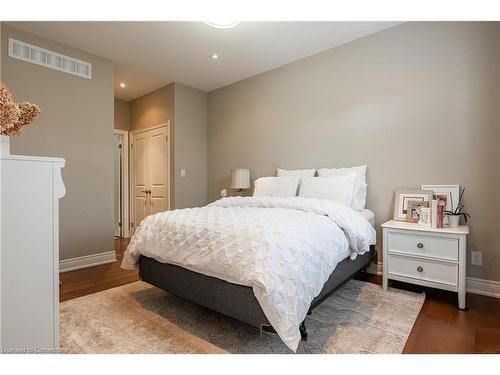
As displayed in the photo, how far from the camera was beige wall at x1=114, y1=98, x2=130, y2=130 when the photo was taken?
15.9ft

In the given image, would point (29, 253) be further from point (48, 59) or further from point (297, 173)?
point (48, 59)

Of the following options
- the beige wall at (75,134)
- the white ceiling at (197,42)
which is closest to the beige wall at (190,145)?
the white ceiling at (197,42)

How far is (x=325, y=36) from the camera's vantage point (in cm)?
290

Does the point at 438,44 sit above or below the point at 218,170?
above

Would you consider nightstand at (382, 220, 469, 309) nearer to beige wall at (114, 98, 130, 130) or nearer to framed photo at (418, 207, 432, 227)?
framed photo at (418, 207, 432, 227)

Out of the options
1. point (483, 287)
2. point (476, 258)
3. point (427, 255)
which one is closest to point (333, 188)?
point (427, 255)

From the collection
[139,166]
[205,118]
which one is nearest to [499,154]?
[205,118]

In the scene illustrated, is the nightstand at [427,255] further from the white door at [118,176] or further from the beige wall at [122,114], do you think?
the beige wall at [122,114]

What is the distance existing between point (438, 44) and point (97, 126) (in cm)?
379

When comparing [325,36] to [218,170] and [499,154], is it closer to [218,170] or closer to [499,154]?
[499,154]

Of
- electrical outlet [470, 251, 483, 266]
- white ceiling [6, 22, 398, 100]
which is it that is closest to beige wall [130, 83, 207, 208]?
white ceiling [6, 22, 398, 100]

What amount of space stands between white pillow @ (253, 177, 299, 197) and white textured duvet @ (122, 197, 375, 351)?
0.70 metres
